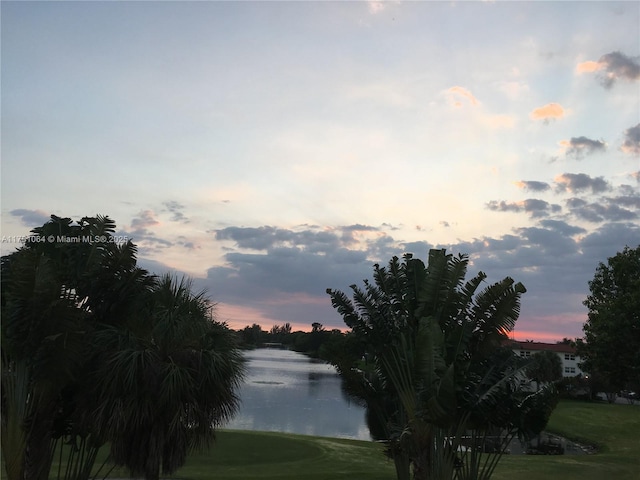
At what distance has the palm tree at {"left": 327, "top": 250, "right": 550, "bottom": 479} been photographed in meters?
12.5

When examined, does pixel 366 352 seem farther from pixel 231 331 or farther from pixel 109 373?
pixel 109 373

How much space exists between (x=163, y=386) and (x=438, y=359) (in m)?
6.11

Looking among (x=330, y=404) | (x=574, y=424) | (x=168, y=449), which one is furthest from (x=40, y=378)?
(x=330, y=404)

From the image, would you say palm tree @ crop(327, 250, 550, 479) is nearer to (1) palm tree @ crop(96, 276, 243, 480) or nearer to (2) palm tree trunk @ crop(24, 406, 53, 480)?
(1) palm tree @ crop(96, 276, 243, 480)

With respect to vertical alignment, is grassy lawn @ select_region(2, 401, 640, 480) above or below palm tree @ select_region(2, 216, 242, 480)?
below

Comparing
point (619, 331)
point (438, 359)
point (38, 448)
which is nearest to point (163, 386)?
point (38, 448)

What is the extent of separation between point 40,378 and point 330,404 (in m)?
45.9

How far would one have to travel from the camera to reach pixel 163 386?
11844 mm

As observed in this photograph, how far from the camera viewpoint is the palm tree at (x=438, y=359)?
494 inches

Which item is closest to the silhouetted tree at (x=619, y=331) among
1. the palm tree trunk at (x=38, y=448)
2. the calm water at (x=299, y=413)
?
the calm water at (x=299, y=413)

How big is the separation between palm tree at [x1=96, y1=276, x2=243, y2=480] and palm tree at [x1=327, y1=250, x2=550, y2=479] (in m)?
4.06

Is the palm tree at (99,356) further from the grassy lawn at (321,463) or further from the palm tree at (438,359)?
the grassy lawn at (321,463)

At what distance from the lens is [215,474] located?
1870 cm

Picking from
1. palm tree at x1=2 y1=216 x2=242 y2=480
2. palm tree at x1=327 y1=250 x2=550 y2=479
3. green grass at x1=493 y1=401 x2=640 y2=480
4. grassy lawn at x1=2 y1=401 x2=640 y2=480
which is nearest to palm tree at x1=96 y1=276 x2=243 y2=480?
palm tree at x1=2 y1=216 x2=242 y2=480
